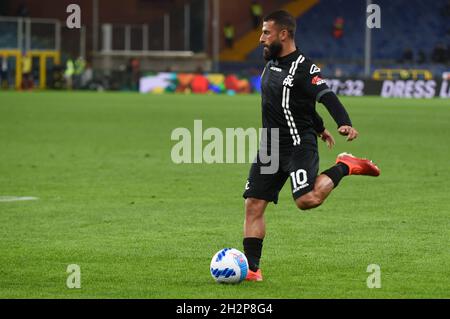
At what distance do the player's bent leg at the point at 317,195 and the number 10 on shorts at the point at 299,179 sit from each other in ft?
0.27

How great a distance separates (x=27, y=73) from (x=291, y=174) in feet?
172

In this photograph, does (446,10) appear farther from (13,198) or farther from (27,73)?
(13,198)

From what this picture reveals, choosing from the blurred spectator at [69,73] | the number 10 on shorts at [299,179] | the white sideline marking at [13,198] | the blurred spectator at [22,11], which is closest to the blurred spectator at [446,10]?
the blurred spectator at [69,73]

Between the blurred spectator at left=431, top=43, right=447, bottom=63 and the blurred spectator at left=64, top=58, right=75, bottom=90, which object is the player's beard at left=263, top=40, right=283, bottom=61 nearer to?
the blurred spectator at left=64, top=58, right=75, bottom=90

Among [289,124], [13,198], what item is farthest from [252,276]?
[13,198]

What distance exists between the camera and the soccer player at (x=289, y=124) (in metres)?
9.46

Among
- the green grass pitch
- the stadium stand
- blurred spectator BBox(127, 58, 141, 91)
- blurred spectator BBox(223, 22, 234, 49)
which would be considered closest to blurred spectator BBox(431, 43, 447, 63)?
the stadium stand

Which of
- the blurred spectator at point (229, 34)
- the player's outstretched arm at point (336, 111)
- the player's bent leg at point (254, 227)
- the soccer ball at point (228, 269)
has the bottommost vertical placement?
the soccer ball at point (228, 269)

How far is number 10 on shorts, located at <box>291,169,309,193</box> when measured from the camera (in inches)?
374

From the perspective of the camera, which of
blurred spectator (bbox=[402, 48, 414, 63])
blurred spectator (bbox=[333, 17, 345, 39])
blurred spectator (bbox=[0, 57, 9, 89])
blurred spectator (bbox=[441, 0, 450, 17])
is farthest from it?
blurred spectator (bbox=[333, 17, 345, 39])

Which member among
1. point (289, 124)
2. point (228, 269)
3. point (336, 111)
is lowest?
point (228, 269)

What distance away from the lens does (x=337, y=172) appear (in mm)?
9773

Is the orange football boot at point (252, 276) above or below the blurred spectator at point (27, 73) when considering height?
below

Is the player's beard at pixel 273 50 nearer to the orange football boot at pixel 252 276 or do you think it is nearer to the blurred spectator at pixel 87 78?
the orange football boot at pixel 252 276
